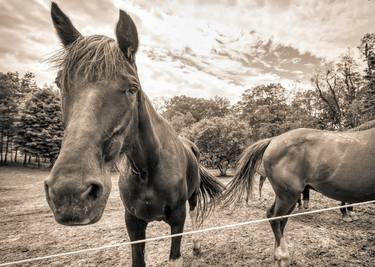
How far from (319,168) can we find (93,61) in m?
3.39

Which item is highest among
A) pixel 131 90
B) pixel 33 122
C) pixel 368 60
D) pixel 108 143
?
pixel 368 60

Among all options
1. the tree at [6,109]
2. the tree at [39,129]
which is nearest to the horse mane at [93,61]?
the tree at [39,129]

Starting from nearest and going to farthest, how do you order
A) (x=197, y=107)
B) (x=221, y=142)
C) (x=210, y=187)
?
(x=210, y=187)
(x=221, y=142)
(x=197, y=107)

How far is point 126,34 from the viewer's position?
4.97 ft

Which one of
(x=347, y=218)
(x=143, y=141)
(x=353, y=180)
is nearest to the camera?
(x=143, y=141)

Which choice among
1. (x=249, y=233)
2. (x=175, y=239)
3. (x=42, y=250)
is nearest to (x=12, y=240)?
(x=42, y=250)

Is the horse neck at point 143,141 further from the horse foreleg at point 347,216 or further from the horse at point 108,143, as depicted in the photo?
the horse foreleg at point 347,216

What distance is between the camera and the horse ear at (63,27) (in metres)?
1.60

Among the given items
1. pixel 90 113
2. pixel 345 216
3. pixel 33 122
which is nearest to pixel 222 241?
pixel 345 216

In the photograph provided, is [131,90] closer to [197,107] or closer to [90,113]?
[90,113]

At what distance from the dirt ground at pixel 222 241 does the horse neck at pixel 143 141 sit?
8.07 feet

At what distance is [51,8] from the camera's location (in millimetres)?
1582

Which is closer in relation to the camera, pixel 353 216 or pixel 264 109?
pixel 353 216

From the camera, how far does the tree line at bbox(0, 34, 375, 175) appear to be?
16.3m
